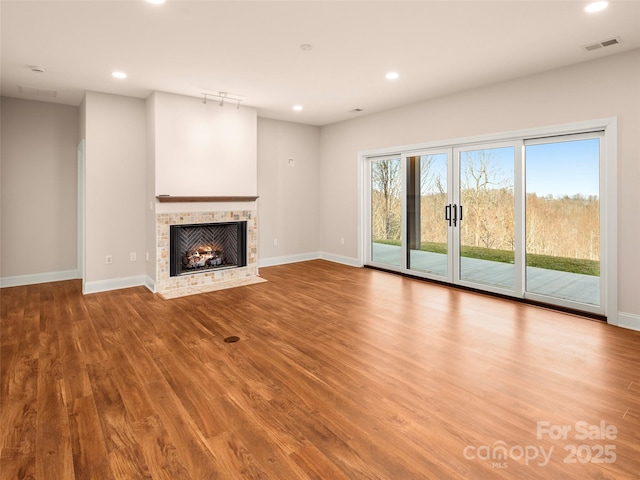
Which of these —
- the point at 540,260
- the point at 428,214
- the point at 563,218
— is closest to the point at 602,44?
the point at 563,218

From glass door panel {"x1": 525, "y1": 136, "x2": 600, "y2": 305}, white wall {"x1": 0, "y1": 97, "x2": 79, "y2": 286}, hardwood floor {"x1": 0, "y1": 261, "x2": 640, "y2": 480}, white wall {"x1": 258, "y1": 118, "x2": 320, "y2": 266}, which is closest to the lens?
hardwood floor {"x1": 0, "y1": 261, "x2": 640, "y2": 480}

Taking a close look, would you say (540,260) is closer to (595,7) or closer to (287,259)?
(595,7)

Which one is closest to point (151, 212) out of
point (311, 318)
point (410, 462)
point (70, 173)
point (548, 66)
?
point (70, 173)

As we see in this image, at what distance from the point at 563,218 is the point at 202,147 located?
4932 millimetres

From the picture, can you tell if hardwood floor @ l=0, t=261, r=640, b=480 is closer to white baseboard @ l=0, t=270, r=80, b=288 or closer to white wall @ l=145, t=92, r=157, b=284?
white wall @ l=145, t=92, r=157, b=284

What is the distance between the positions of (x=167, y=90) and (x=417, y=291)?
14.6ft

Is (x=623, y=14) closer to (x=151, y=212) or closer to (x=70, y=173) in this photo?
(x=151, y=212)

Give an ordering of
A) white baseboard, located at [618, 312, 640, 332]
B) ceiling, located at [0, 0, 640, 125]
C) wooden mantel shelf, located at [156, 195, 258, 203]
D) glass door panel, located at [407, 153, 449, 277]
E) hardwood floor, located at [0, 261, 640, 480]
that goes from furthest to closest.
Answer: glass door panel, located at [407, 153, 449, 277] → wooden mantel shelf, located at [156, 195, 258, 203] → white baseboard, located at [618, 312, 640, 332] → ceiling, located at [0, 0, 640, 125] → hardwood floor, located at [0, 261, 640, 480]

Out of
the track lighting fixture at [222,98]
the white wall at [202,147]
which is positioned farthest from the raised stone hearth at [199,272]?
the track lighting fixture at [222,98]

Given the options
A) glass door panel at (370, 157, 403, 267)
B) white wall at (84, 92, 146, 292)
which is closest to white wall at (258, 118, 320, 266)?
glass door panel at (370, 157, 403, 267)

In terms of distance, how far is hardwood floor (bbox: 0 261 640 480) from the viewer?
1802 mm

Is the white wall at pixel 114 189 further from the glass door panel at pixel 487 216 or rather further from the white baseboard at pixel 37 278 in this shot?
the glass door panel at pixel 487 216

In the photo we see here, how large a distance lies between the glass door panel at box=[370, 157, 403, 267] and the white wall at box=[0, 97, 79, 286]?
198 inches

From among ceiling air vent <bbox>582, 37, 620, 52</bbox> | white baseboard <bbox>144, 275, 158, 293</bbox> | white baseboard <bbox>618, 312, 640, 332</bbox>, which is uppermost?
ceiling air vent <bbox>582, 37, 620, 52</bbox>
